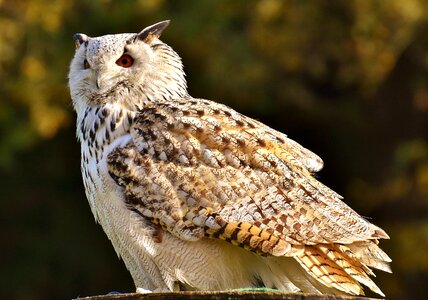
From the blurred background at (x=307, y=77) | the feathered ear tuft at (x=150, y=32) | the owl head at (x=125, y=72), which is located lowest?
the blurred background at (x=307, y=77)

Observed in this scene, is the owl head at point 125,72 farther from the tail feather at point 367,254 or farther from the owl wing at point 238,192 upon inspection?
the tail feather at point 367,254

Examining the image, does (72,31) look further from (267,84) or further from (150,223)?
(150,223)

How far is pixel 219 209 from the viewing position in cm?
605

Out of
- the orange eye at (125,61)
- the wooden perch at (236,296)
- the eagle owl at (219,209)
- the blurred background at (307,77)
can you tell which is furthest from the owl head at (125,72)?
the blurred background at (307,77)

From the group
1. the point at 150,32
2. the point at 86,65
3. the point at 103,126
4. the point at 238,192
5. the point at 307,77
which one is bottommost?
the point at 307,77

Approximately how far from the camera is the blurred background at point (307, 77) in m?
13.6

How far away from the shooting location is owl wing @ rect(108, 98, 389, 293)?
5.95 m

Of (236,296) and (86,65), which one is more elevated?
(86,65)

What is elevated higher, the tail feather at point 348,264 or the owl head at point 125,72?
the owl head at point 125,72

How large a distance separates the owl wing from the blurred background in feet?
22.8

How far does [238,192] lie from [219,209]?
0.46 ft

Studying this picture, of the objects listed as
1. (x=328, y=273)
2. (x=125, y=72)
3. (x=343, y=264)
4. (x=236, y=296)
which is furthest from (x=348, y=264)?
(x=125, y=72)

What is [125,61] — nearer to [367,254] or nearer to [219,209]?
[219,209]

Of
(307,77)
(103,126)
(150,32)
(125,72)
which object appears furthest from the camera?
(307,77)
